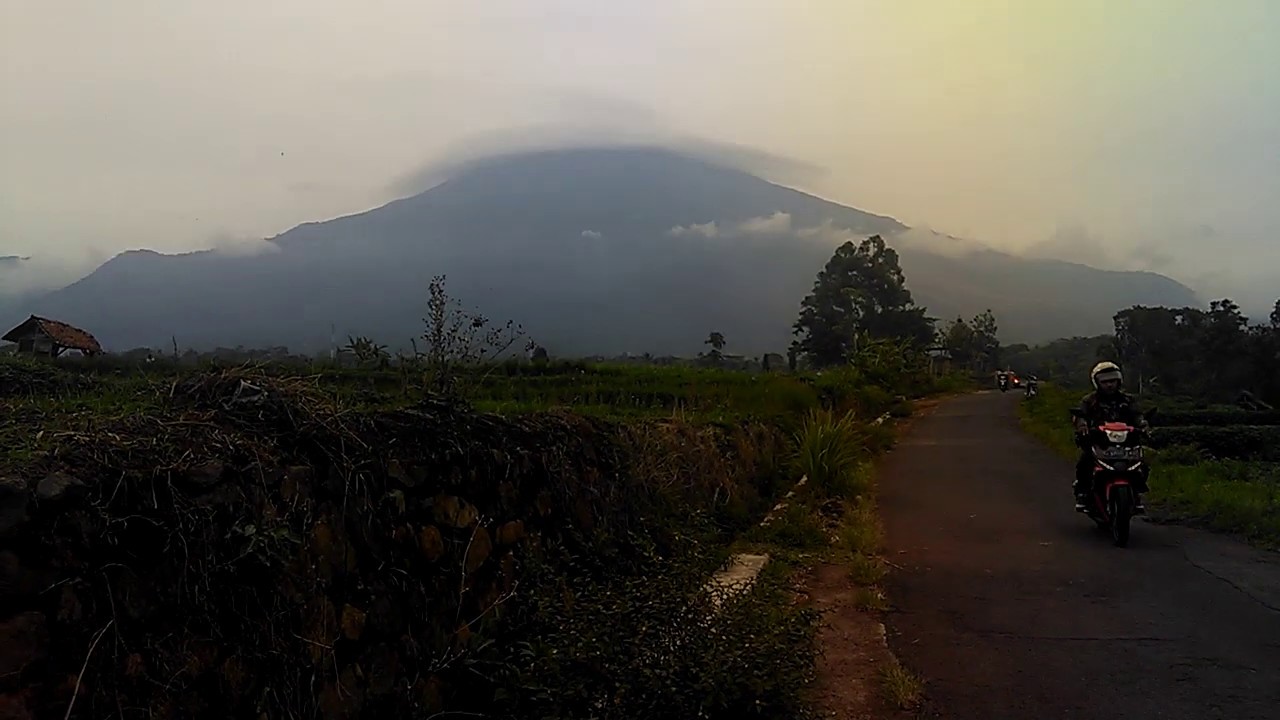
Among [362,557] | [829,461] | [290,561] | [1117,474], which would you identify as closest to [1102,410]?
[1117,474]

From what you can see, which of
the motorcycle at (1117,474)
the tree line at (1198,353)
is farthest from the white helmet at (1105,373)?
the tree line at (1198,353)

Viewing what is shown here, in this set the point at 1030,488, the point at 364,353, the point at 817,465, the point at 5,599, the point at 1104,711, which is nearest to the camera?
the point at 5,599

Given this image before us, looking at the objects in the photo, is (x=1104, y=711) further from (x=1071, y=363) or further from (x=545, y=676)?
(x=1071, y=363)

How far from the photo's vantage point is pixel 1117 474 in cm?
877

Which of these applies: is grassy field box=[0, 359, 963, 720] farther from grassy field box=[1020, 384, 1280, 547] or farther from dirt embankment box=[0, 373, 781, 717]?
grassy field box=[1020, 384, 1280, 547]

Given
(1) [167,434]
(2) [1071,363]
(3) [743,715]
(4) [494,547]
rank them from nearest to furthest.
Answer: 1. (1) [167,434]
2. (3) [743,715]
3. (4) [494,547]
4. (2) [1071,363]

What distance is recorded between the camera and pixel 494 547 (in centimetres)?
538

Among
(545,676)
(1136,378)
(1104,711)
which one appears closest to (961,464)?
(1104,711)

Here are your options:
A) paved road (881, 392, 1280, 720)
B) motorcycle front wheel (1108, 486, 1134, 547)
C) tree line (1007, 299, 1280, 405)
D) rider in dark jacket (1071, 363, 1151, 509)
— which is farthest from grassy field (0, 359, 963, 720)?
tree line (1007, 299, 1280, 405)

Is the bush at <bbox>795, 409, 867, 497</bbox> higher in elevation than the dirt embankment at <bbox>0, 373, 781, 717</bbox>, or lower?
lower

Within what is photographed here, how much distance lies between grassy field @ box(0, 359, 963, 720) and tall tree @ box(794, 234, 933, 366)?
208 feet

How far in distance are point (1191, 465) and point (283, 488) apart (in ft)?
48.5

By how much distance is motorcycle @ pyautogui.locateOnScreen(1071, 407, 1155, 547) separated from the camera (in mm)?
8648

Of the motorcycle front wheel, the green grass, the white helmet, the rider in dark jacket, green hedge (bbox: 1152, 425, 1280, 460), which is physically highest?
the white helmet
